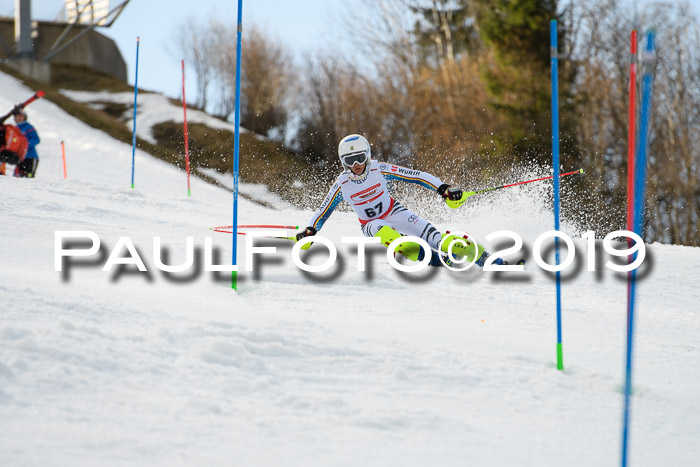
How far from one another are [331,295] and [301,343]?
1.45 metres

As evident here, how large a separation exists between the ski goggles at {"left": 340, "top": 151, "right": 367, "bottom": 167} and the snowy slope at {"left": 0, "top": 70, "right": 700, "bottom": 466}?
1.18 m

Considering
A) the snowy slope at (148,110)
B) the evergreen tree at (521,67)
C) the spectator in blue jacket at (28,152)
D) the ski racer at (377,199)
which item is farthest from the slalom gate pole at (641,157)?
the snowy slope at (148,110)

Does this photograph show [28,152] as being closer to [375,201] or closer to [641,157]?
[375,201]

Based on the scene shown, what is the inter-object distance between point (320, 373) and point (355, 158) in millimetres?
3308

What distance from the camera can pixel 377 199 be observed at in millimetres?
6203

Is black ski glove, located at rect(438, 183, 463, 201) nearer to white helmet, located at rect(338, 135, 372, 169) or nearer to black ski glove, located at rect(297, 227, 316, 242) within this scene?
white helmet, located at rect(338, 135, 372, 169)

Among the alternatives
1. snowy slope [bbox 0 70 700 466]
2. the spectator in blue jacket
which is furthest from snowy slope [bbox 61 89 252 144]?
snowy slope [bbox 0 70 700 466]

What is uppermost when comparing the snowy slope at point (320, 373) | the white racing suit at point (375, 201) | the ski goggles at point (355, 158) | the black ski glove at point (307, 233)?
the ski goggles at point (355, 158)

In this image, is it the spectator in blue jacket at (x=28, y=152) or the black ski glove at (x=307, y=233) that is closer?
the black ski glove at (x=307, y=233)

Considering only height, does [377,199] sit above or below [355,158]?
below

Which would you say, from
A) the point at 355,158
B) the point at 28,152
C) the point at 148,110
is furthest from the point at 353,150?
the point at 148,110

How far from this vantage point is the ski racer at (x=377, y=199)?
6.01 metres

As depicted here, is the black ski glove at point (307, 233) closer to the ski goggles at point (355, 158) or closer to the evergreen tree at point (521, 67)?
the ski goggles at point (355, 158)

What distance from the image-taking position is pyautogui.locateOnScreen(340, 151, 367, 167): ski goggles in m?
6.05
